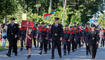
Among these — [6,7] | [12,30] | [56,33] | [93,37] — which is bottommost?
[93,37]

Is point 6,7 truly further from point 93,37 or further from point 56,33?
point 93,37

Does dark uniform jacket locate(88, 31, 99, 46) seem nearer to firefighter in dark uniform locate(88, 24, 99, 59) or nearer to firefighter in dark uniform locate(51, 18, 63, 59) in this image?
firefighter in dark uniform locate(88, 24, 99, 59)

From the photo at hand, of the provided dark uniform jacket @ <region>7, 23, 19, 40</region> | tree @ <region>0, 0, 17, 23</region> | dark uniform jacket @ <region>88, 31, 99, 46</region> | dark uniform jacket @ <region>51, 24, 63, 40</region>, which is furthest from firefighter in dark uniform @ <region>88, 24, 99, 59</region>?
tree @ <region>0, 0, 17, 23</region>

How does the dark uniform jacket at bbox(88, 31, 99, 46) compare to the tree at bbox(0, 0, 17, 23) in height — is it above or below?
below

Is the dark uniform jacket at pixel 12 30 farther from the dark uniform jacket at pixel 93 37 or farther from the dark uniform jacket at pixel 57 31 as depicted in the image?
the dark uniform jacket at pixel 93 37

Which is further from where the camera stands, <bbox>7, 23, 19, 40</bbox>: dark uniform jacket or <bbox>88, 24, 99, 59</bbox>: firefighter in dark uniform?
<bbox>7, 23, 19, 40</bbox>: dark uniform jacket

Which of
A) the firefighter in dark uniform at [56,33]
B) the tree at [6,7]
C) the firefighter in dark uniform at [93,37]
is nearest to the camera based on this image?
the firefighter in dark uniform at [93,37]

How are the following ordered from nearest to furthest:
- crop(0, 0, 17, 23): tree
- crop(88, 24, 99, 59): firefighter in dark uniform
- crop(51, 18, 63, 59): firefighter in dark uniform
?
crop(88, 24, 99, 59): firefighter in dark uniform
crop(51, 18, 63, 59): firefighter in dark uniform
crop(0, 0, 17, 23): tree

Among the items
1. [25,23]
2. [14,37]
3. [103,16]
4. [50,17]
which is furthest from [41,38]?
[103,16]

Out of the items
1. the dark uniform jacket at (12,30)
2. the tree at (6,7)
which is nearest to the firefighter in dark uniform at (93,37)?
the dark uniform jacket at (12,30)

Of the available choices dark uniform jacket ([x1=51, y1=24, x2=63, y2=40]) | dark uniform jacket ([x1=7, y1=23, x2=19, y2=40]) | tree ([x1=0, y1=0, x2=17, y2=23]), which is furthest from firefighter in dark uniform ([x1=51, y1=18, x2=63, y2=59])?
tree ([x1=0, y1=0, x2=17, y2=23])

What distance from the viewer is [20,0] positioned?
186 ft

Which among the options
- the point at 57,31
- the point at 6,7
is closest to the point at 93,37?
the point at 57,31

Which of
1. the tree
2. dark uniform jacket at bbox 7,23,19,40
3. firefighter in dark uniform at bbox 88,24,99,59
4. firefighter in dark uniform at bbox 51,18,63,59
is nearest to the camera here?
firefighter in dark uniform at bbox 88,24,99,59
